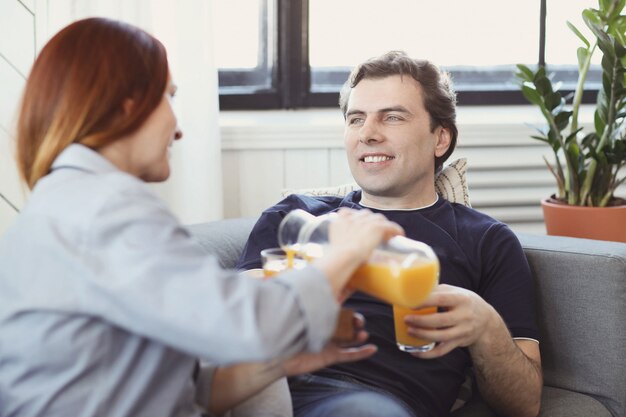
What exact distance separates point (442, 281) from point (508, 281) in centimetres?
15

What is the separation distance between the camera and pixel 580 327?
1866 mm

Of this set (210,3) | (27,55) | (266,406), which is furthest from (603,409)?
(27,55)

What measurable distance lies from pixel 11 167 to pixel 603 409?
5.77 ft

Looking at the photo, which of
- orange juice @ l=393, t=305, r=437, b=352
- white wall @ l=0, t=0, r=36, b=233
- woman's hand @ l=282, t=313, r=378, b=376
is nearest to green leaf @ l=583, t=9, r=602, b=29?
orange juice @ l=393, t=305, r=437, b=352

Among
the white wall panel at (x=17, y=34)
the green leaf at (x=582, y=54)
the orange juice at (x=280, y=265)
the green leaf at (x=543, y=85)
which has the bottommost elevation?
the orange juice at (x=280, y=265)

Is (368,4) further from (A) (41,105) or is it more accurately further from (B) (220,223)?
(A) (41,105)

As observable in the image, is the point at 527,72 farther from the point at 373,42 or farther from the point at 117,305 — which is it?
the point at 117,305

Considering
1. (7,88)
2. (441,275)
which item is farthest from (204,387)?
(7,88)

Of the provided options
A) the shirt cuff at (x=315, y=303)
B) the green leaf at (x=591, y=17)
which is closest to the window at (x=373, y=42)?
the green leaf at (x=591, y=17)

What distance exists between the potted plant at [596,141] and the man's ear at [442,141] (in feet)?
2.15

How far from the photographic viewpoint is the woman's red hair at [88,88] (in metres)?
1.08

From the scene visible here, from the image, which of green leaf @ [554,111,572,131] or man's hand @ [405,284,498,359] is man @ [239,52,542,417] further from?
green leaf @ [554,111,572,131]

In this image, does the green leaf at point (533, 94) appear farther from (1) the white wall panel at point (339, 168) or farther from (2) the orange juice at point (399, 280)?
(2) the orange juice at point (399, 280)

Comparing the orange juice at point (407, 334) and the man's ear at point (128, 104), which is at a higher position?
the man's ear at point (128, 104)
